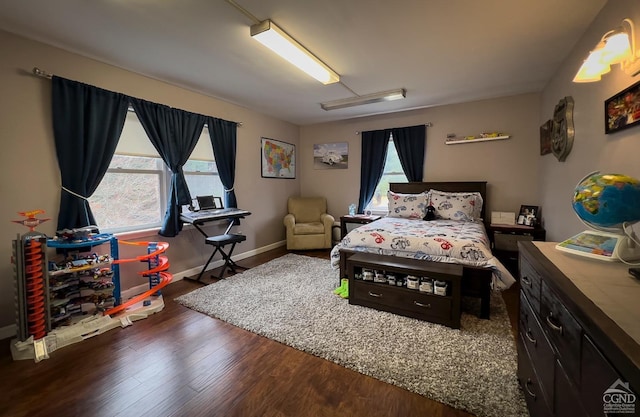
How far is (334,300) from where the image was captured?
8.96ft

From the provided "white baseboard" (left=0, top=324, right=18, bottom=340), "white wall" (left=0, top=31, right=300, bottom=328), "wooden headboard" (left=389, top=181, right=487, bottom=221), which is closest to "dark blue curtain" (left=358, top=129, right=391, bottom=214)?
"wooden headboard" (left=389, top=181, right=487, bottom=221)

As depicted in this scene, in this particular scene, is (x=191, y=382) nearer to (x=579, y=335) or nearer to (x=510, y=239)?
(x=579, y=335)

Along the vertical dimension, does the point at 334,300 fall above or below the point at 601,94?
below

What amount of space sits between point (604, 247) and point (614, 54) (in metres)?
1.11

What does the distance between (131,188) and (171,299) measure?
1.32 metres

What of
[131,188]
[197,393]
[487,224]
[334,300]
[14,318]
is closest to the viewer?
[197,393]

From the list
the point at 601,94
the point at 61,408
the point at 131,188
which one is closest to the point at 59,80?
the point at 131,188

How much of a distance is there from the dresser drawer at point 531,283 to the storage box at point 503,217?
2.75 m

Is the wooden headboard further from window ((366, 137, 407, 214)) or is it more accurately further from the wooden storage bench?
the wooden storage bench

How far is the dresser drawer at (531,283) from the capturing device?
44.5 inches

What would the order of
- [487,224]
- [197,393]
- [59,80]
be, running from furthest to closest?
[487,224] → [59,80] → [197,393]

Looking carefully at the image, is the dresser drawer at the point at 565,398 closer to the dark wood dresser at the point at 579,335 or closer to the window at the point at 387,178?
the dark wood dresser at the point at 579,335

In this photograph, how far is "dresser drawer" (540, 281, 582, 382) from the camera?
78 centimetres

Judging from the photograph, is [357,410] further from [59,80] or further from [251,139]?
[251,139]
